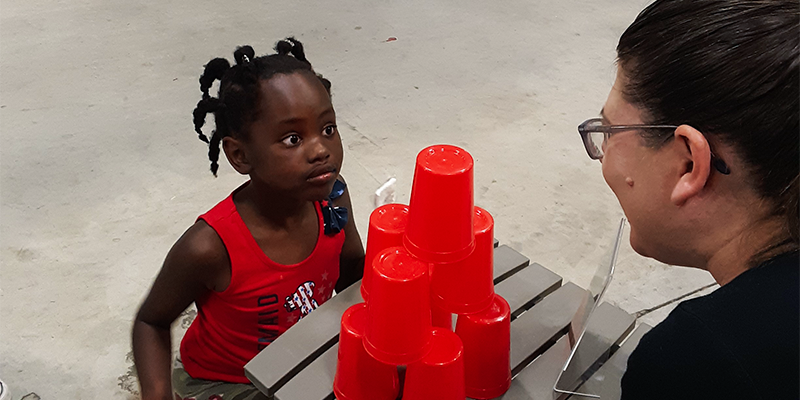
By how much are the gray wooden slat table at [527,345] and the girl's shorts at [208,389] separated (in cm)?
29

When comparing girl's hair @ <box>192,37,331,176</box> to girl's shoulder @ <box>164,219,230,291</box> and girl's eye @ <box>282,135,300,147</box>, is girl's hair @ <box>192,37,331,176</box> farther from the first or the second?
girl's shoulder @ <box>164,219,230,291</box>

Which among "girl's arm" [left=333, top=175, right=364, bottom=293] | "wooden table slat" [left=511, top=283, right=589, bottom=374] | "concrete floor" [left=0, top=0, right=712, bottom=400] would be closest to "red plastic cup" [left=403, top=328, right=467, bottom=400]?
"wooden table slat" [left=511, top=283, right=589, bottom=374]

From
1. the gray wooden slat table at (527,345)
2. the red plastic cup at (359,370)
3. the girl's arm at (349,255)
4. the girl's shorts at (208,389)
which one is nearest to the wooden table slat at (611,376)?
the gray wooden slat table at (527,345)

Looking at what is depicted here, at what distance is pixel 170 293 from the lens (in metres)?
1.55

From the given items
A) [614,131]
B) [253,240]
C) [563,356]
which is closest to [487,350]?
[563,356]

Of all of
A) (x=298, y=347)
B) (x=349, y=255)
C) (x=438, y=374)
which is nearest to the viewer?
(x=438, y=374)

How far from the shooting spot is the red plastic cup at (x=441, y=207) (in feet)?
3.87

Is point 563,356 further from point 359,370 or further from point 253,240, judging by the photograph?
point 253,240

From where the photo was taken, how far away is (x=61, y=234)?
9.20ft

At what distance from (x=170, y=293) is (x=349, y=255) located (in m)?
0.47

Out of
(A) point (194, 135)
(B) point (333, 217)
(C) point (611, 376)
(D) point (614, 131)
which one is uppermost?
(D) point (614, 131)

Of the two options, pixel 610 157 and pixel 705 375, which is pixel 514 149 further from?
pixel 705 375

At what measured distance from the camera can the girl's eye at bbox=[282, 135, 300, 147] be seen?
151 cm

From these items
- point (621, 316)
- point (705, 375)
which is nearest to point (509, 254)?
point (621, 316)
